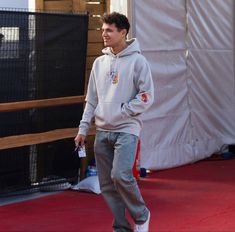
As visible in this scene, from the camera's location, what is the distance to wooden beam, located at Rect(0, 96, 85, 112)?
24.2ft

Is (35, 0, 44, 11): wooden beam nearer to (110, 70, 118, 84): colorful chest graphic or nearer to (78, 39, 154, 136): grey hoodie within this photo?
(78, 39, 154, 136): grey hoodie

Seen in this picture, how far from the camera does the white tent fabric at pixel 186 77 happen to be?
916 centimetres

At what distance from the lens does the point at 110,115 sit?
5367 mm

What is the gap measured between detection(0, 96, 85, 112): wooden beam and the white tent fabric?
135 centimetres

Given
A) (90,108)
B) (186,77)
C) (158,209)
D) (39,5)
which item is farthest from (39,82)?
(186,77)

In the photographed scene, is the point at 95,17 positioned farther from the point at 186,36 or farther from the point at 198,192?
the point at 198,192

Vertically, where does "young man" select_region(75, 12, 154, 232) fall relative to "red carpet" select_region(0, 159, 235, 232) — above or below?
above

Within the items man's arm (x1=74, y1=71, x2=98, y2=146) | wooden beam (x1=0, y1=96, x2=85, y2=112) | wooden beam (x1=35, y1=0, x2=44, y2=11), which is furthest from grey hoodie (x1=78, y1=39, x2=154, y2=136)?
wooden beam (x1=35, y1=0, x2=44, y2=11)

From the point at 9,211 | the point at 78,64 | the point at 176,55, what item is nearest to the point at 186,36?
the point at 176,55

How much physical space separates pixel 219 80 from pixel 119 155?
18.1 ft

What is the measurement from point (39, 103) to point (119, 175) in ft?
8.78

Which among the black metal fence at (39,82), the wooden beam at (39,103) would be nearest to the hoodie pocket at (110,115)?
the wooden beam at (39,103)

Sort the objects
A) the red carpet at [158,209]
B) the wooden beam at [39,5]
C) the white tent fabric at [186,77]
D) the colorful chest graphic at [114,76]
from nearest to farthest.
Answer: the colorful chest graphic at [114,76] → the red carpet at [158,209] → the wooden beam at [39,5] → the white tent fabric at [186,77]

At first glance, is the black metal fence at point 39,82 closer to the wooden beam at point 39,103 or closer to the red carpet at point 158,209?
the wooden beam at point 39,103
